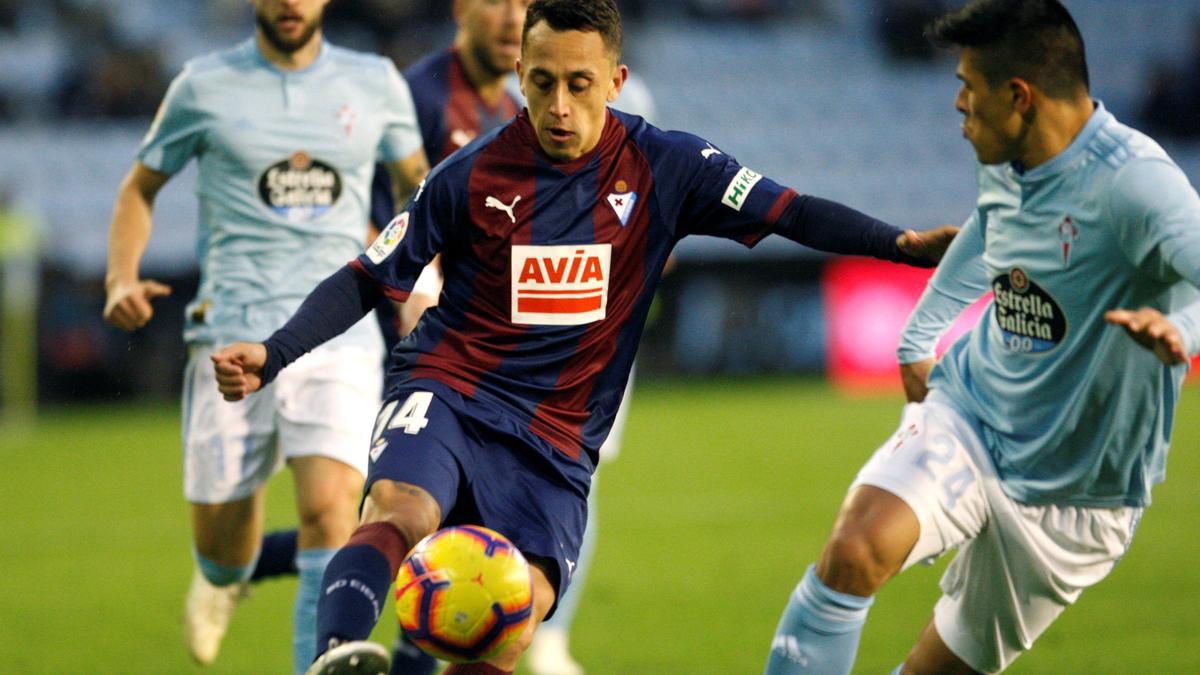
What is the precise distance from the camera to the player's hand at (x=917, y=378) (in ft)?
15.0

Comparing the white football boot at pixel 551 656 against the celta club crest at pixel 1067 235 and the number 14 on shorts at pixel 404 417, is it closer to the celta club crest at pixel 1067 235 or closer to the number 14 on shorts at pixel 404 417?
the number 14 on shorts at pixel 404 417

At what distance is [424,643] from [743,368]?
13.8 metres

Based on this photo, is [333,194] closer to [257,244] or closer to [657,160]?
[257,244]

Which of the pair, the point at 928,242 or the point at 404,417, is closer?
the point at 404,417

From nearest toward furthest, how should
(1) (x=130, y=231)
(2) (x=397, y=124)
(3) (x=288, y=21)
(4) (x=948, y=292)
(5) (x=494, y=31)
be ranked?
(4) (x=948, y=292)
(3) (x=288, y=21)
(1) (x=130, y=231)
(2) (x=397, y=124)
(5) (x=494, y=31)

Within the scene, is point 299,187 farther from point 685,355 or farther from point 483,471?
point 685,355

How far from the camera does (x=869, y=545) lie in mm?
3908

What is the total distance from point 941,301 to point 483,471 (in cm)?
139

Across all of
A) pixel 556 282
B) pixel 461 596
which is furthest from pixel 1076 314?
pixel 461 596

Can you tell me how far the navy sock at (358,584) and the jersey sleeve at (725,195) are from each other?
1238mm

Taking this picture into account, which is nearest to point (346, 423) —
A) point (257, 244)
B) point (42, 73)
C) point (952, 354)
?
point (257, 244)

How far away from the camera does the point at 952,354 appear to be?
14.6ft

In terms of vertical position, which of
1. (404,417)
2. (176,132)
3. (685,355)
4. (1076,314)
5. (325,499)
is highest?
(1076,314)

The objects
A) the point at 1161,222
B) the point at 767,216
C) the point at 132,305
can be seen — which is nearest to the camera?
the point at 1161,222
